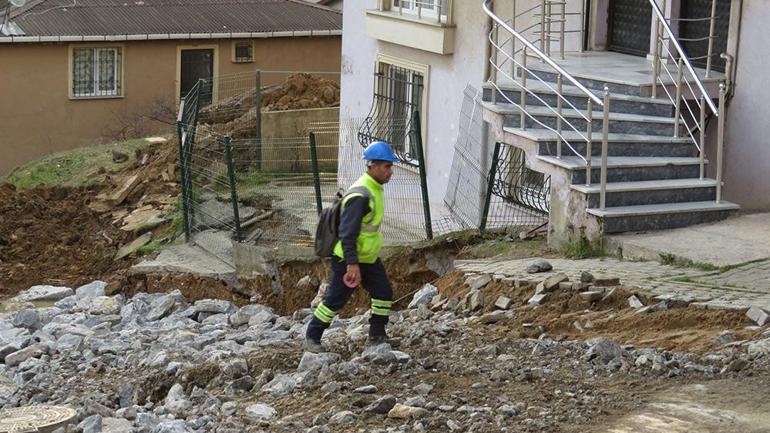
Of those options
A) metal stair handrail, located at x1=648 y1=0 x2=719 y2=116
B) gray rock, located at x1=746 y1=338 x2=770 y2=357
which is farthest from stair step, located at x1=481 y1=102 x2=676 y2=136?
gray rock, located at x1=746 y1=338 x2=770 y2=357

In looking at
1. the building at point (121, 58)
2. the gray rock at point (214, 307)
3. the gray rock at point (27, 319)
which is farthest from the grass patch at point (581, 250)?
the building at point (121, 58)

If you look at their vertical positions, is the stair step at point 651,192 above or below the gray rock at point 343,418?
above

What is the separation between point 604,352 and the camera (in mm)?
9688

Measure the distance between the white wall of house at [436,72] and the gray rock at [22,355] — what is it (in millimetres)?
6501

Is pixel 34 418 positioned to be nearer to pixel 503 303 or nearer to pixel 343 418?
pixel 343 418

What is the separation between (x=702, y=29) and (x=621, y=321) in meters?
5.65

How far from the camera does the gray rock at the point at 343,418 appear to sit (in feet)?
29.0

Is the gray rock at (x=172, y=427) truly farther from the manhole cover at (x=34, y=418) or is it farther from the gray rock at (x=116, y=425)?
the manhole cover at (x=34, y=418)

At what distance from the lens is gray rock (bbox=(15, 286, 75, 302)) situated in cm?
1756

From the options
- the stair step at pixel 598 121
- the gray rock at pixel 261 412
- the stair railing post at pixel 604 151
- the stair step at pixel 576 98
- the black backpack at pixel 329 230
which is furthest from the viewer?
the stair step at pixel 576 98

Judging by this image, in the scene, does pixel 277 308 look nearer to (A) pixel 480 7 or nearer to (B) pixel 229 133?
(A) pixel 480 7

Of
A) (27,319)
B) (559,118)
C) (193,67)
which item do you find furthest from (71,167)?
(559,118)

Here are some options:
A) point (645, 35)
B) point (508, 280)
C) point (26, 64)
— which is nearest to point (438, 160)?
point (645, 35)

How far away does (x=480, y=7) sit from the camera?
17.4m
